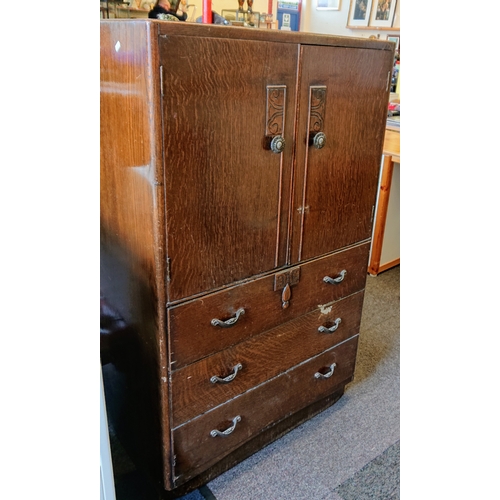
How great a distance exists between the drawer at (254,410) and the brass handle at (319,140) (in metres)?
0.66

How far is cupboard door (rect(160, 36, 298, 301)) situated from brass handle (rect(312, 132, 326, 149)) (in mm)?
74

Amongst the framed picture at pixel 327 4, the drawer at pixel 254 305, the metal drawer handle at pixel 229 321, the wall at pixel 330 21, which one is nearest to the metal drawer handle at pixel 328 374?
the drawer at pixel 254 305

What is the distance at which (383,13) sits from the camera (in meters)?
2.90

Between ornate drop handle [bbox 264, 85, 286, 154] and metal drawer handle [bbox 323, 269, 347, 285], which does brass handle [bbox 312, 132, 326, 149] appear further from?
metal drawer handle [bbox 323, 269, 347, 285]

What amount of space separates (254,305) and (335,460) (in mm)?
622

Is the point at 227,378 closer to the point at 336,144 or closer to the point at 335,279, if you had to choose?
the point at 335,279

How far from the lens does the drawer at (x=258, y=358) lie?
112 centimetres

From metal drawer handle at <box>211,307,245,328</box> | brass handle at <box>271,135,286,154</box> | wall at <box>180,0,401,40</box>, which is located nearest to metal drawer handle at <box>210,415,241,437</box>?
metal drawer handle at <box>211,307,245,328</box>

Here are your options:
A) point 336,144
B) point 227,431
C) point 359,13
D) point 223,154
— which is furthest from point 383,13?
point 227,431
